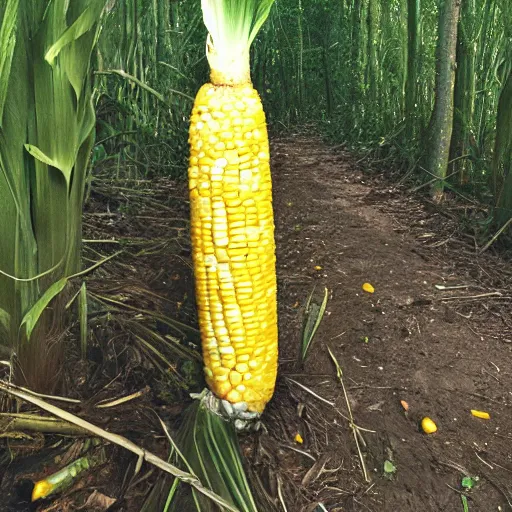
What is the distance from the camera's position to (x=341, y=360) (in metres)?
1.47

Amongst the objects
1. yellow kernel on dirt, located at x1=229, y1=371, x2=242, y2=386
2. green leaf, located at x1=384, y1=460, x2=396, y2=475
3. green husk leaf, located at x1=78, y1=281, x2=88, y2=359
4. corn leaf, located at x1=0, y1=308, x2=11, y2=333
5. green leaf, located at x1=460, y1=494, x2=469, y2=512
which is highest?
corn leaf, located at x1=0, y1=308, x2=11, y2=333

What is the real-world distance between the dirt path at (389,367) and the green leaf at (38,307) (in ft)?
1.59

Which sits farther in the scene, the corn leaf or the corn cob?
the corn cob

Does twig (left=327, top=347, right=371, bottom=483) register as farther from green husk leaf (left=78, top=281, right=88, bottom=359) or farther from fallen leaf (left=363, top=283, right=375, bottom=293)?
green husk leaf (left=78, top=281, right=88, bottom=359)

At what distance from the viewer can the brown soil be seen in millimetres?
1089

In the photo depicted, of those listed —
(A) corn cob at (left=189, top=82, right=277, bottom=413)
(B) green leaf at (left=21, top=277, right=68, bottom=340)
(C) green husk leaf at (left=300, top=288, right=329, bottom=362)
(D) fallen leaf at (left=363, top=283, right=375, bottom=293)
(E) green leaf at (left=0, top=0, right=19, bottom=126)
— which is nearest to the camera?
(E) green leaf at (left=0, top=0, right=19, bottom=126)

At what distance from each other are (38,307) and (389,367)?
0.93 meters

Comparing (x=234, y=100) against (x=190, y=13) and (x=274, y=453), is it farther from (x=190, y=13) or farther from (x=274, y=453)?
(x=190, y=13)

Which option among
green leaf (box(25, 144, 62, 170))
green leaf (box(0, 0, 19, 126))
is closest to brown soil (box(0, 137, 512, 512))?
green leaf (box(25, 144, 62, 170))

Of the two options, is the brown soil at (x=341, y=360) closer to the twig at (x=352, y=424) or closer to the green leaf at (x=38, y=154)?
the twig at (x=352, y=424)

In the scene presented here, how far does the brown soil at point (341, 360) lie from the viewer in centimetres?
109

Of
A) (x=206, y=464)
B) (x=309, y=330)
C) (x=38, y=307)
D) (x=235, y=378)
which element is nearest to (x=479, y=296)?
(x=309, y=330)

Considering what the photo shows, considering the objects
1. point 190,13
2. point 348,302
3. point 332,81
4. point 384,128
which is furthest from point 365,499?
A: point 332,81

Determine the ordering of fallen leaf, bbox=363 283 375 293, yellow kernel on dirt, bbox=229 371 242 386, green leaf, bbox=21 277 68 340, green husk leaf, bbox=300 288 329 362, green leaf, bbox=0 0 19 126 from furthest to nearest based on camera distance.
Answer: fallen leaf, bbox=363 283 375 293 → green husk leaf, bbox=300 288 329 362 → yellow kernel on dirt, bbox=229 371 242 386 → green leaf, bbox=21 277 68 340 → green leaf, bbox=0 0 19 126
